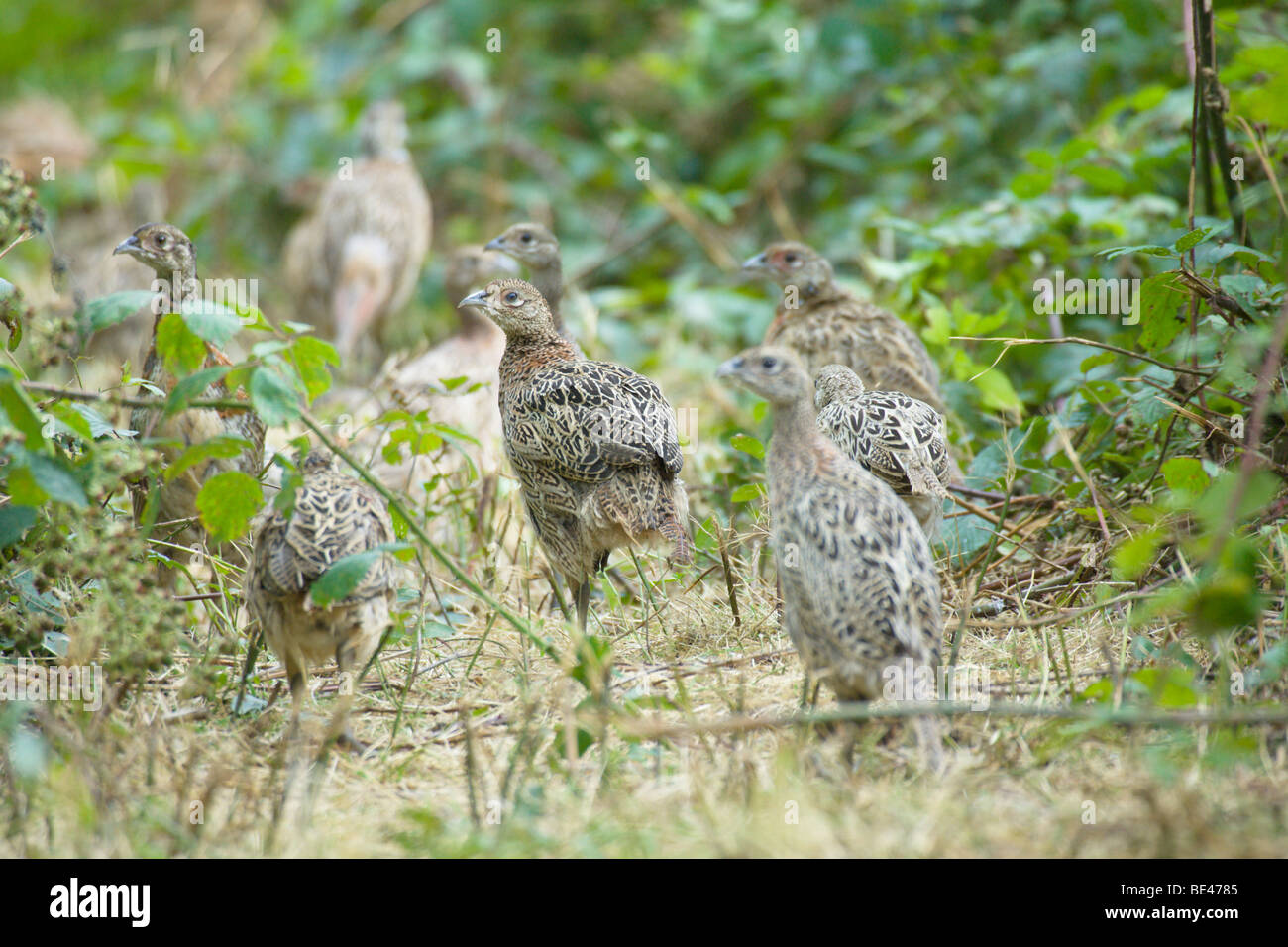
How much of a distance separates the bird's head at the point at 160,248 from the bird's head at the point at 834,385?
2872 mm

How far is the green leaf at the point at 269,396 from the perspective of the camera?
3.31 meters

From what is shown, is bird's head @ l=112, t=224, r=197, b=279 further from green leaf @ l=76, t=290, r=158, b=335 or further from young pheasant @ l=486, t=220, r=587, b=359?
green leaf @ l=76, t=290, r=158, b=335

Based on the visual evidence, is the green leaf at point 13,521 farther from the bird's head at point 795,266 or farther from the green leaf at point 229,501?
the bird's head at point 795,266

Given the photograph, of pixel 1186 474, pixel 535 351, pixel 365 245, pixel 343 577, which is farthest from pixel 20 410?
pixel 365 245

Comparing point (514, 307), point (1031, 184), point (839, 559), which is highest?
point (1031, 184)

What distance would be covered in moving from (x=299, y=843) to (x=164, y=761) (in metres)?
0.63

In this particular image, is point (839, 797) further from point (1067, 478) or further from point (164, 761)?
point (1067, 478)

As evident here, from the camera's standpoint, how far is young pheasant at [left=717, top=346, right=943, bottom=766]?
3.32m

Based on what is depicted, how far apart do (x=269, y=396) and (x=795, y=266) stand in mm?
4030

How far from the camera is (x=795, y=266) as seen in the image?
268 inches

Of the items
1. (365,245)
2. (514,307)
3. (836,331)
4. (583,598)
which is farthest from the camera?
(365,245)

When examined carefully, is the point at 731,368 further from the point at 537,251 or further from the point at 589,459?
the point at 537,251

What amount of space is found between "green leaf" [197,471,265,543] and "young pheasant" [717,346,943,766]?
1.44m
